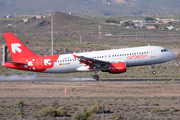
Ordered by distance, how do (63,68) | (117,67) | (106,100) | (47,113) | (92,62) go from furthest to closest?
(63,68), (92,62), (117,67), (106,100), (47,113)

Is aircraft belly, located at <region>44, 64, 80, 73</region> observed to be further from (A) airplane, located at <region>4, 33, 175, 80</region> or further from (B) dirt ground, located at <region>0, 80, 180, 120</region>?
(B) dirt ground, located at <region>0, 80, 180, 120</region>

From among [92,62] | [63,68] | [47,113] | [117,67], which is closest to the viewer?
[47,113]

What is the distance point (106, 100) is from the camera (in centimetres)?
2597

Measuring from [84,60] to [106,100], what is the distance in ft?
44.5

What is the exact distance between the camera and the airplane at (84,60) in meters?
38.8

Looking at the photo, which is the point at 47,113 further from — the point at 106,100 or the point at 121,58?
the point at 121,58

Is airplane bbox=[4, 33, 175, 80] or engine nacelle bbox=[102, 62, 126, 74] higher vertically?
airplane bbox=[4, 33, 175, 80]

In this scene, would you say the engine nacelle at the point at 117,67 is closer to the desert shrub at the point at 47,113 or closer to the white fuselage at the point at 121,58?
the white fuselage at the point at 121,58

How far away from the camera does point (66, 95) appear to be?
28.8 meters

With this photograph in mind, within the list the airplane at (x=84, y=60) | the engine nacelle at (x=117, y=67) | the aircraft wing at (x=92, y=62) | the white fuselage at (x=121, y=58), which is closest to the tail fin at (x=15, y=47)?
the airplane at (x=84, y=60)

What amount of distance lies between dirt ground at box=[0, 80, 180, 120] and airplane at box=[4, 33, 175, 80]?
5.48 m

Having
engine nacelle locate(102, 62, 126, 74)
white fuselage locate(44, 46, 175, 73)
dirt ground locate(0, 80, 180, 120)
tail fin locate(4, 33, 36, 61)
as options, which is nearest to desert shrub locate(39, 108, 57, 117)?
dirt ground locate(0, 80, 180, 120)

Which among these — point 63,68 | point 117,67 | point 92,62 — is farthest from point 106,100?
point 63,68

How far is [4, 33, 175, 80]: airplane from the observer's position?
38844mm
